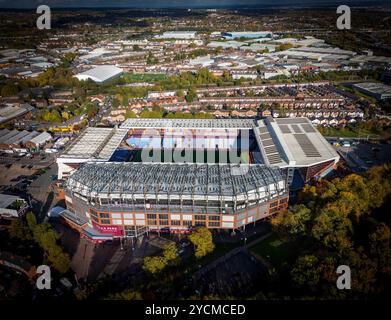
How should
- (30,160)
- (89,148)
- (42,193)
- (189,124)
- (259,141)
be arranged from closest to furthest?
(42,193)
(89,148)
(259,141)
(30,160)
(189,124)

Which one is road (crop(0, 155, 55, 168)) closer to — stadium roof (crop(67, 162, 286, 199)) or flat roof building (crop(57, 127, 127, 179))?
flat roof building (crop(57, 127, 127, 179))

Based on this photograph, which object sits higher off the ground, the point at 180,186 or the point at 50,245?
the point at 180,186

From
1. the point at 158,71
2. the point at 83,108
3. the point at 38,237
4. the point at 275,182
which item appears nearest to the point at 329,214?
the point at 275,182

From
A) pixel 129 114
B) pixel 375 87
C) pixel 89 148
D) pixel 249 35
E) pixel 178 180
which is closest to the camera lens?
pixel 178 180

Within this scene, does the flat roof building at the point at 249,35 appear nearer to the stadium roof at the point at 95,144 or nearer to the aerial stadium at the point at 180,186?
the aerial stadium at the point at 180,186

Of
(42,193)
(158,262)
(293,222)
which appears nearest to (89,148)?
(42,193)

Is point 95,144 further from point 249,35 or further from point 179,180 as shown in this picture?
point 249,35

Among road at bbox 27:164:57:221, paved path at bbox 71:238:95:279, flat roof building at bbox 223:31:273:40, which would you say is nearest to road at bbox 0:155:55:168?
road at bbox 27:164:57:221
